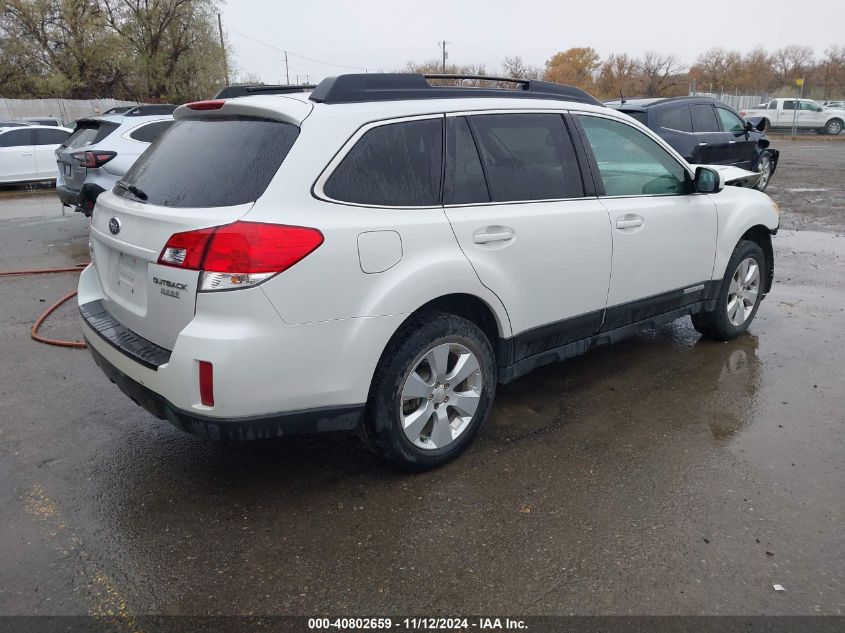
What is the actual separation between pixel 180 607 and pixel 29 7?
40.5m

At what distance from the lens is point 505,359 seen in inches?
141

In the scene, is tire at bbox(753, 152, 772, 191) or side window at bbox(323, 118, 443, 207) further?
tire at bbox(753, 152, 772, 191)

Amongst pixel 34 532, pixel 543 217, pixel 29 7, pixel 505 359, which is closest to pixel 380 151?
pixel 543 217

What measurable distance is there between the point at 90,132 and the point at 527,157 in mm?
8707

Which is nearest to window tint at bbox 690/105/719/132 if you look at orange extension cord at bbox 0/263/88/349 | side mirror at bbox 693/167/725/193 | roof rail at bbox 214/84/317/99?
side mirror at bbox 693/167/725/193

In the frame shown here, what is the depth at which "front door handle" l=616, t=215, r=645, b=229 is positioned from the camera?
12.8ft

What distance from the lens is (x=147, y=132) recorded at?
9414 millimetres

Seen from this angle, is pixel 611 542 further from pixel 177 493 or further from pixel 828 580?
pixel 177 493

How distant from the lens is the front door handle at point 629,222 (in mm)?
3908

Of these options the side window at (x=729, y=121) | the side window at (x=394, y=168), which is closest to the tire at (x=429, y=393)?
the side window at (x=394, y=168)

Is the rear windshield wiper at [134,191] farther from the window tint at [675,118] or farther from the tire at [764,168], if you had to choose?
the tire at [764,168]

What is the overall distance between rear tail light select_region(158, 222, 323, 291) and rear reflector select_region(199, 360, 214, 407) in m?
0.30

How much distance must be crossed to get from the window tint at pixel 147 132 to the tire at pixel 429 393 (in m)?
7.51

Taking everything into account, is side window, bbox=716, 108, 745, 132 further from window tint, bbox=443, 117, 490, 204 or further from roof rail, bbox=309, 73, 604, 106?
window tint, bbox=443, 117, 490, 204
